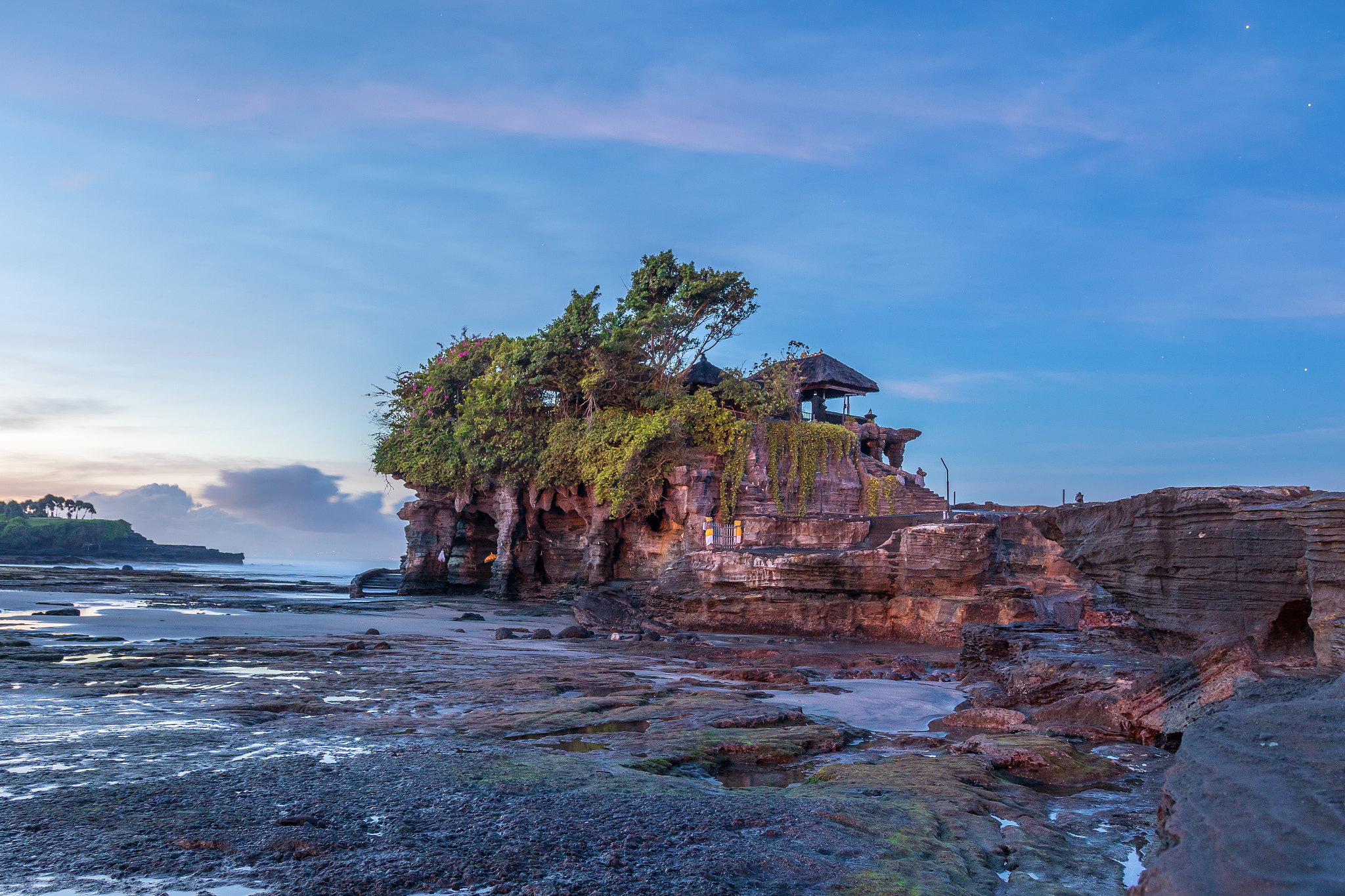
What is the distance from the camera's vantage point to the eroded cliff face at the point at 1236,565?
218 inches

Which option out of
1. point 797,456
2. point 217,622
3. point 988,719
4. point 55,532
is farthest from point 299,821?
point 55,532

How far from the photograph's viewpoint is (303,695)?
7828 mm

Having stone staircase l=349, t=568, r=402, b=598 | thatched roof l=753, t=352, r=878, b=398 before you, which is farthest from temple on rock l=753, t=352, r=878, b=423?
stone staircase l=349, t=568, r=402, b=598

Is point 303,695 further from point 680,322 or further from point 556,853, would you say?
point 680,322

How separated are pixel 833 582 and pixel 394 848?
14.4 meters

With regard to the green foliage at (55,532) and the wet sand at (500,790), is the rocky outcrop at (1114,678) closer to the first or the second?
the wet sand at (500,790)

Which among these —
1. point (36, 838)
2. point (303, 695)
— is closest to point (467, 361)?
point (303, 695)

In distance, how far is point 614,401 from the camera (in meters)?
27.6

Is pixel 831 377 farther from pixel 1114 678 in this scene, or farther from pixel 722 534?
pixel 1114 678

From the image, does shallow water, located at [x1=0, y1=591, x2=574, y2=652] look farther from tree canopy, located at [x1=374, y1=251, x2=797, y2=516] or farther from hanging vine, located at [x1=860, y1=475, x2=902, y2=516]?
hanging vine, located at [x1=860, y1=475, x2=902, y2=516]

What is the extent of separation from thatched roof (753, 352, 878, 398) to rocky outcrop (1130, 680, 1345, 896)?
30545 millimetres

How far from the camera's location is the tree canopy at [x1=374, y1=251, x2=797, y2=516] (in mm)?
25312

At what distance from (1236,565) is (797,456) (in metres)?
20.7

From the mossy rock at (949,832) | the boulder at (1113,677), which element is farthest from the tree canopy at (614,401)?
the mossy rock at (949,832)
